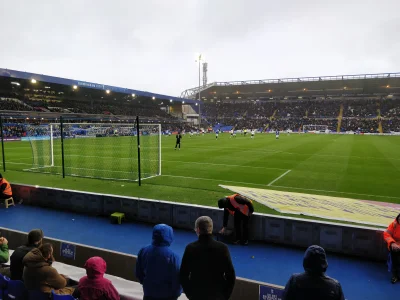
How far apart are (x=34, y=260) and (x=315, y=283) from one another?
11.5 feet

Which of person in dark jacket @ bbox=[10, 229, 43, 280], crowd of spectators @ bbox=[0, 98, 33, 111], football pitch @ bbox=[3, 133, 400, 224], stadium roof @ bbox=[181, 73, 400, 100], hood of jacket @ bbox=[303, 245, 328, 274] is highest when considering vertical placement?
stadium roof @ bbox=[181, 73, 400, 100]

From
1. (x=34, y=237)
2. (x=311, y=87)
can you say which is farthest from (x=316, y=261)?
(x=311, y=87)

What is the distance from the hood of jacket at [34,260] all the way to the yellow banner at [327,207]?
286 inches

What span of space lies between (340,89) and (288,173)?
253 ft

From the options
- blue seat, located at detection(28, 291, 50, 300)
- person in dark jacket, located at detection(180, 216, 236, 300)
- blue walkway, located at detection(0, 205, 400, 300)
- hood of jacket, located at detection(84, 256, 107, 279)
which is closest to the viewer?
person in dark jacket, located at detection(180, 216, 236, 300)

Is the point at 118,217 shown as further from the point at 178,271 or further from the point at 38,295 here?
the point at 178,271

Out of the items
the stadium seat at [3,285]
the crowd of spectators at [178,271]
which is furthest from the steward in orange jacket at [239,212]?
the stadium seat at [3,285]

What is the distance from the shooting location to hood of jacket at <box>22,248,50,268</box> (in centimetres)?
400

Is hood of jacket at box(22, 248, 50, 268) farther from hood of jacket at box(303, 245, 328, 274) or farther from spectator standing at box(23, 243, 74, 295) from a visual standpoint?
hood of jacket at box(303, 245, 328, 274)

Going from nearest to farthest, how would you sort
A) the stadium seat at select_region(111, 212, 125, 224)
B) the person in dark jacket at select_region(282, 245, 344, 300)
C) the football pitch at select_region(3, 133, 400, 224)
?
the person in dark jacket at select_region(282, 245, 344, 300)
the stadium seat at select_region(111, 212, 125, 224)
the football pitch at select_region(3, 133, 400, 224)

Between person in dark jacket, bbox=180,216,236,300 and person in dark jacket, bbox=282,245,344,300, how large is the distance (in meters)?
0.71

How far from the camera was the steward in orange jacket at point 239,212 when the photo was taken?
283 inches

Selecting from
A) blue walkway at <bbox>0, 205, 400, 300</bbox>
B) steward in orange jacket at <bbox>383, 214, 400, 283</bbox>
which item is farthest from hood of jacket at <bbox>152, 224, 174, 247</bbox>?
steward in orange jacket at <bbox>383, 214, 400, 283</bbox>

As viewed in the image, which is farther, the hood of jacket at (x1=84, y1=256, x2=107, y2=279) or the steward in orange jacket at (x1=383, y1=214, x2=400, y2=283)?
the steward in orange jacket at (x1=383, y1=214, x2=400, y2=283)
